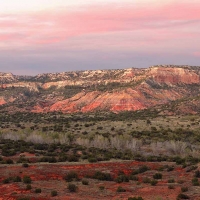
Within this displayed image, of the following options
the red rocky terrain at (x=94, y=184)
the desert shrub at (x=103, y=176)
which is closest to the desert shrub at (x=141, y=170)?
the red rocky terrain at (x=94, y=184)

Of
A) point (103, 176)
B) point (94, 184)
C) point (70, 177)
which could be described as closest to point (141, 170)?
point (103, 176)

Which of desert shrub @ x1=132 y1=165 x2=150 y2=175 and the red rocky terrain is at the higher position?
the red rocky terrain

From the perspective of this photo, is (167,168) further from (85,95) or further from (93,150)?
(85,95)

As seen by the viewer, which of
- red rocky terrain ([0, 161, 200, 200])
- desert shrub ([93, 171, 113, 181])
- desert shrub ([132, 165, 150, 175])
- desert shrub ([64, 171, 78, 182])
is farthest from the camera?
desert shrub ([132, 165, 150, 175])

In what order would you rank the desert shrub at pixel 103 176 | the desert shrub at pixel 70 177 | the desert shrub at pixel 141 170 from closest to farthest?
the desert shrub at pixel 70 177
the desert shrub at pixel 103 176
the desert shrub at pixel 141 170

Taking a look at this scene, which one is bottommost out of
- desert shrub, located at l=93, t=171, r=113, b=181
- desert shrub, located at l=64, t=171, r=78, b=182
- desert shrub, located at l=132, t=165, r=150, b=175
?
desert shrub, located at l=132, t=165, r=150, b=175

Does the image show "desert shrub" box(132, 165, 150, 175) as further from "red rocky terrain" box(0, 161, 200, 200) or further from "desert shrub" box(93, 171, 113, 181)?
"desert shrub" box(93, 171, 113, 181)

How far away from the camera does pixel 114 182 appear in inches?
1189

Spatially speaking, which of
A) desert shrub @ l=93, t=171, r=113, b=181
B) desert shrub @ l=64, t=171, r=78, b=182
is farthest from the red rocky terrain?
desert shrub @ l=93, t=171, r=113, b=181

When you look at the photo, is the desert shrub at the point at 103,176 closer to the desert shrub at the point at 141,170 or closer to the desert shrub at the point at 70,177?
the desert shrub at the point at 70,177

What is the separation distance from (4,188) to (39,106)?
162 m

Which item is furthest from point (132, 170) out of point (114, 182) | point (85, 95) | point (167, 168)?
point (85, 95)

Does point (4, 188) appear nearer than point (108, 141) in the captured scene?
Yes

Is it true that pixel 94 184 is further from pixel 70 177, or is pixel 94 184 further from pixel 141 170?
pixel 141 170
